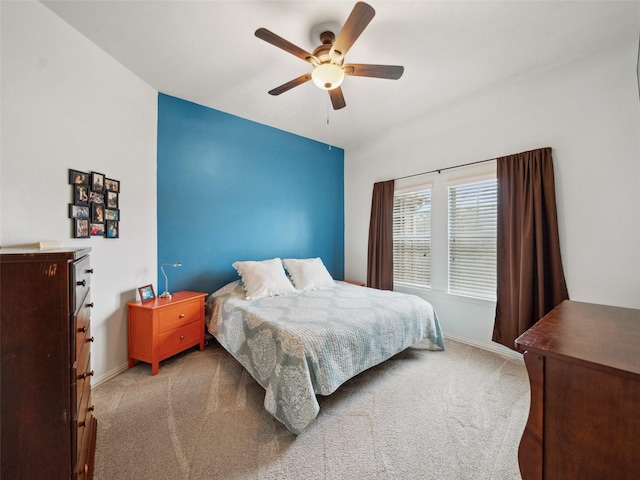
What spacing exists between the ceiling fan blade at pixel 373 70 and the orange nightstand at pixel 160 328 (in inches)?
95.7

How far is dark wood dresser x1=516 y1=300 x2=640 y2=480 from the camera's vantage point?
69 centimetres

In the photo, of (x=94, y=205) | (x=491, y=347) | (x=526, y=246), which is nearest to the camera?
(x=94, y=205)

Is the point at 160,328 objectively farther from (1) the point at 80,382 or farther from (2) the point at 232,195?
(2) the point at 232,195

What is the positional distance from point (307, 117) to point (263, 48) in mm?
1243

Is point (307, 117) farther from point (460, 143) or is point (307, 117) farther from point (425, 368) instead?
point (425, 368)

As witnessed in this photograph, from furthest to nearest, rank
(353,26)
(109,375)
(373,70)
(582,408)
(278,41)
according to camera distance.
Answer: (109,375)
(373,70)
(278,41)
(353,26)
(582,408)

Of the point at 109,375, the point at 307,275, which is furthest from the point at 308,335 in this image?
the point at 109,375

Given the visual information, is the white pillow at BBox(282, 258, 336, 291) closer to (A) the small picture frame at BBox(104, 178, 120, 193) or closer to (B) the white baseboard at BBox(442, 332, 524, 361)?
(B) the white baseboard at BBox(442, 332, 524, 361)

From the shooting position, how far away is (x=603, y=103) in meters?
2.04

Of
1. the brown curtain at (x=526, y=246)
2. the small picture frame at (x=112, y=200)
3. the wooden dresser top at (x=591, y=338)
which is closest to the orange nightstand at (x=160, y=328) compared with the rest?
the small picture frame at (x=112, y=200)

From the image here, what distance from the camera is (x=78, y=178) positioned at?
6.06 feet

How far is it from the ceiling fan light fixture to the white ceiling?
0.32 metres

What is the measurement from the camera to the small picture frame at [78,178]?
1.81 m

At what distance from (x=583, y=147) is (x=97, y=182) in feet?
13.3
